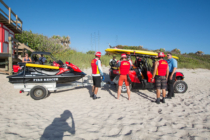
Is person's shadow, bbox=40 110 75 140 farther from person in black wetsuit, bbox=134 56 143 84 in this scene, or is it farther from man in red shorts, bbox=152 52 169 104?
person in black wetsuit, bbox=134 56 143 84

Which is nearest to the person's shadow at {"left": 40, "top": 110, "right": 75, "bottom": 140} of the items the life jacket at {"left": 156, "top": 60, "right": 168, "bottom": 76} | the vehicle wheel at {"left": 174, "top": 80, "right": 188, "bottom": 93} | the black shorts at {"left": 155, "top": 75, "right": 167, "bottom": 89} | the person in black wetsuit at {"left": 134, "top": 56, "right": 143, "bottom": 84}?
the black shorts at {"left": 155, "top": 75, "right": 167, "bottom": 89}

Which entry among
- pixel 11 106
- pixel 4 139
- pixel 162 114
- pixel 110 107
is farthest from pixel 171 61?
pixel 11 106

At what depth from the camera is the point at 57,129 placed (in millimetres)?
2871

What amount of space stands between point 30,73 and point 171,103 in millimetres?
5630

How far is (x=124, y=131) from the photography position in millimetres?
2783

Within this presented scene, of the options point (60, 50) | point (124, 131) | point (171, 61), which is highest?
point (60, 50)

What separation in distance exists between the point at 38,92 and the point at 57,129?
2.83m

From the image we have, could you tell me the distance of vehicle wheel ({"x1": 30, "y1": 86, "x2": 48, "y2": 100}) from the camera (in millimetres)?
5008

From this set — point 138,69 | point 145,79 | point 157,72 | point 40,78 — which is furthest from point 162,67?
point 40,78

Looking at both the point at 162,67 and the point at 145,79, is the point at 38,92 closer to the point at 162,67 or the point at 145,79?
the point at 145,79

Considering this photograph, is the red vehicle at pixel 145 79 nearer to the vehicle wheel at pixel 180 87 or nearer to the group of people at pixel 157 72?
the vehicle wheel at pixel 180 87

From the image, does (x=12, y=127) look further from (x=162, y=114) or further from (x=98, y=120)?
(x=162, y=114)

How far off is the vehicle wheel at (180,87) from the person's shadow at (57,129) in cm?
509

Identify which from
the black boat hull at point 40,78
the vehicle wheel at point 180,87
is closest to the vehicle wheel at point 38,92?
the black boat hull at point 40,78
